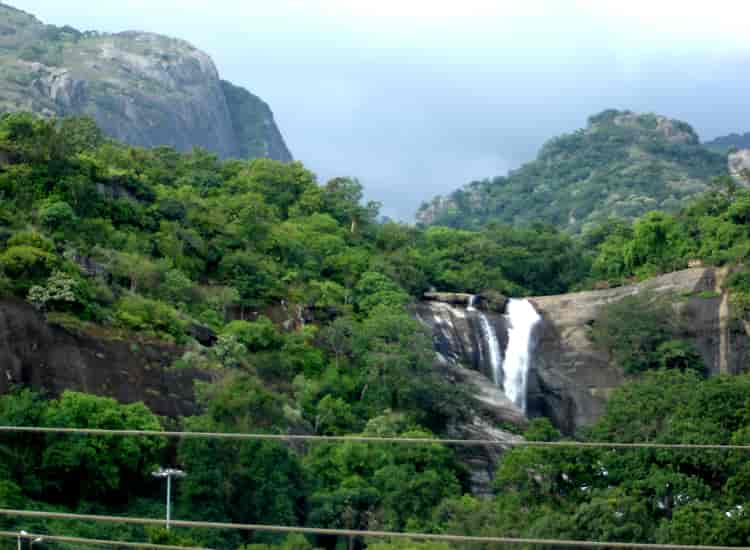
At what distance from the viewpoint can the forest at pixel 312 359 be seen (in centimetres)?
2492

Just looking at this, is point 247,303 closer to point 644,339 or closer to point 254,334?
point 254,334

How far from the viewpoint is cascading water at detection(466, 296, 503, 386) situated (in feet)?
142

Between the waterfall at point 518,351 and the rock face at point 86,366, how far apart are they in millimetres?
15739

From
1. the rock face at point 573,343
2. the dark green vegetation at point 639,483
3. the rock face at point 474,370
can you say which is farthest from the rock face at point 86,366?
the rock face at point 573,343

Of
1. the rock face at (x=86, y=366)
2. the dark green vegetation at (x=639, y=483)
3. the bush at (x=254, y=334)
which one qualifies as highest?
the bush at (x=254, y=334)

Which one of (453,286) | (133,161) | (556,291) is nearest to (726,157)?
(556,291)

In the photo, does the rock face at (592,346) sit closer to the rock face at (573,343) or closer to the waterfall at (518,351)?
the rock face at (573,343)

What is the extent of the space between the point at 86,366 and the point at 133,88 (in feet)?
248

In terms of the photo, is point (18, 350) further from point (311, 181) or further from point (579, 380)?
point (311, 181)

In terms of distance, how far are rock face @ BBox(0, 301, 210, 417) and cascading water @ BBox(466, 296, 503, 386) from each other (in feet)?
51.8

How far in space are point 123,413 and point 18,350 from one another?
3.28 metres

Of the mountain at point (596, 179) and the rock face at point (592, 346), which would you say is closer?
the rock face at point (592, 346)

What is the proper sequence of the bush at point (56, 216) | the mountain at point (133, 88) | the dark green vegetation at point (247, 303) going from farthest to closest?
the mountain at point (133, 88) < the bush at point (56, 216) < the dark green vegetation at point (247, 303)

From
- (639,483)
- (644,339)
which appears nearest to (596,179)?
(644,339)
